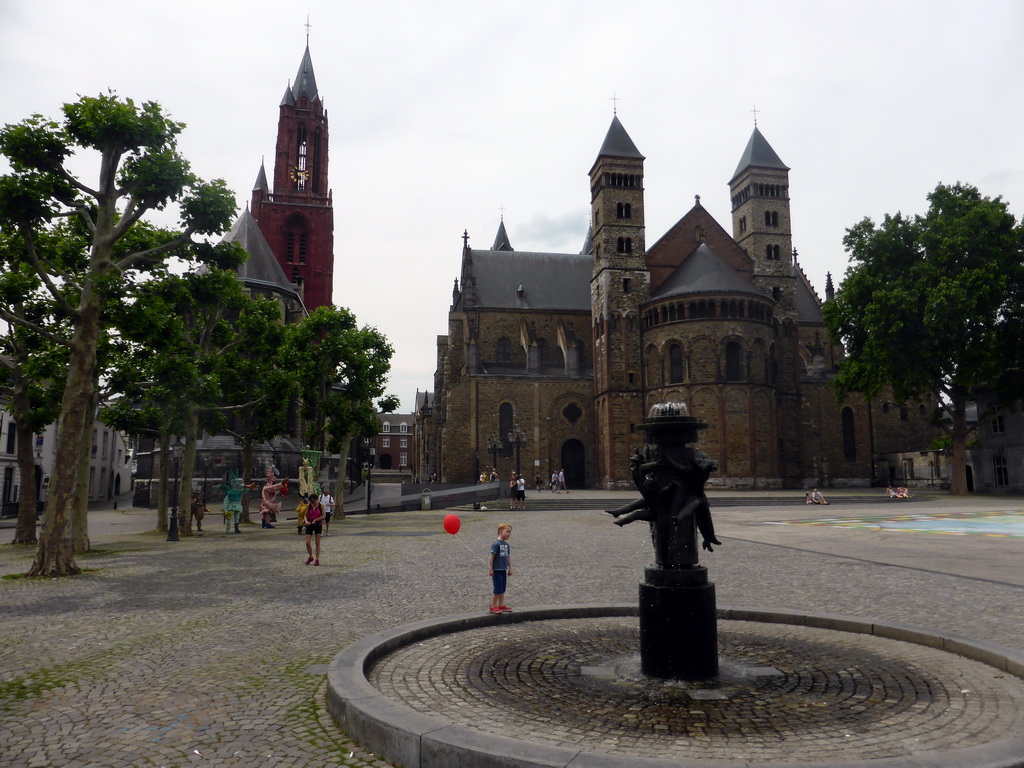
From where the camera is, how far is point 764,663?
6.23m

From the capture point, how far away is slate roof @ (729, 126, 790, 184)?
53.5m

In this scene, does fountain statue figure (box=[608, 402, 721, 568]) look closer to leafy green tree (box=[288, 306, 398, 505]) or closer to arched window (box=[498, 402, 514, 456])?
leafy green tree (box=[288, 306, 398, 505])

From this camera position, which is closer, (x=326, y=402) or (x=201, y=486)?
(x=326, y=402)

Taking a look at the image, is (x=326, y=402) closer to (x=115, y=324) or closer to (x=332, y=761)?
(x=115, y=324)

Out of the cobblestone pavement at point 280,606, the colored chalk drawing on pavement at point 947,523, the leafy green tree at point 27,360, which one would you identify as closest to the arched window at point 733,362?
the colored chalk drawing on pavement at point 947,523

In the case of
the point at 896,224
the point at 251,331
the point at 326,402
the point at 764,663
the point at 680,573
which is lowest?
the point at 764,663

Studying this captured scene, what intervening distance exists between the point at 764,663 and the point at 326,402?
23666mm

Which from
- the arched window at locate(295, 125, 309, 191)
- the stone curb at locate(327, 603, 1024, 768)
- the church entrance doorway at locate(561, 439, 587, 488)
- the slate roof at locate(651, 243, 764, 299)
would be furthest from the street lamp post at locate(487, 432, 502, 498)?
the stone curb at locate(327, 603, 1024, 768)

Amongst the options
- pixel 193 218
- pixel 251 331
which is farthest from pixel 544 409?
pixel 193 218

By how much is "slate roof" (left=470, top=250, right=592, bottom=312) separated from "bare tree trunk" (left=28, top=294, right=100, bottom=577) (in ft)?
146

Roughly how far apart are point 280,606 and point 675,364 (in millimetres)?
41581

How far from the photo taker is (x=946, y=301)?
3316 centimetres

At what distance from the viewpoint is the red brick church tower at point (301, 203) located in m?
67.9

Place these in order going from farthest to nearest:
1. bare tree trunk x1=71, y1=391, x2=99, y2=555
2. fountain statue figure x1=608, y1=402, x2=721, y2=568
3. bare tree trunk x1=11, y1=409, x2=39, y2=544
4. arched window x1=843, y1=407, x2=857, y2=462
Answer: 1. arched window x1=843, y1=407, x2=857, y2=462
2. bare tree trunk x1=11, y1=409, x2=39, y2=544
3. bare tree trunk x1=71, y1=391, x2=99, y2=555
4. fountain statue figure x1=608, y1=402, x2=721, y2=568
